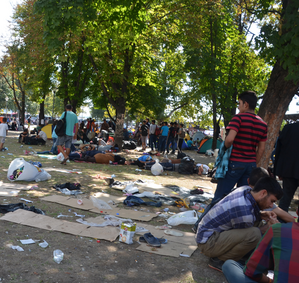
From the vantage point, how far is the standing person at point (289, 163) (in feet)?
17.5

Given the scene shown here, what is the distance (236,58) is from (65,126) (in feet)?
36.4

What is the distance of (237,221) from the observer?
3.35 m

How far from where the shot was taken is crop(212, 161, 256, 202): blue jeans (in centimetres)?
435

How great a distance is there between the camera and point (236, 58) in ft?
56.1

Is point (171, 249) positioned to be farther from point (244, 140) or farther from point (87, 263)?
point (244, 140)

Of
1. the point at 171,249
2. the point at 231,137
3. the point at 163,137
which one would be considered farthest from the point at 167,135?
the point at 171,249

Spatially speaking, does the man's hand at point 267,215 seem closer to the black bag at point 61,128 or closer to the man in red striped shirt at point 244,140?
the man in red striped shirt at point 244,140

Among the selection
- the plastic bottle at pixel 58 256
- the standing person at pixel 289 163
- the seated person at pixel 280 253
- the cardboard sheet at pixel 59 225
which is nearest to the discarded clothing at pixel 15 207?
the cardboard sheet at pixel 59 225

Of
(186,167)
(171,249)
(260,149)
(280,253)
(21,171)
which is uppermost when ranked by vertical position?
(260,149)

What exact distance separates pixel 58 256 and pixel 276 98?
5.61m

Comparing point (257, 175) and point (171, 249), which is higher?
point (257, 175)

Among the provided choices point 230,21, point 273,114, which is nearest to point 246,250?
point 273,114

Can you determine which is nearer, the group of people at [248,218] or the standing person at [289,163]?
the group of people at [248,218]

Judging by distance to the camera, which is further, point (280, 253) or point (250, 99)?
point (250, 99)
